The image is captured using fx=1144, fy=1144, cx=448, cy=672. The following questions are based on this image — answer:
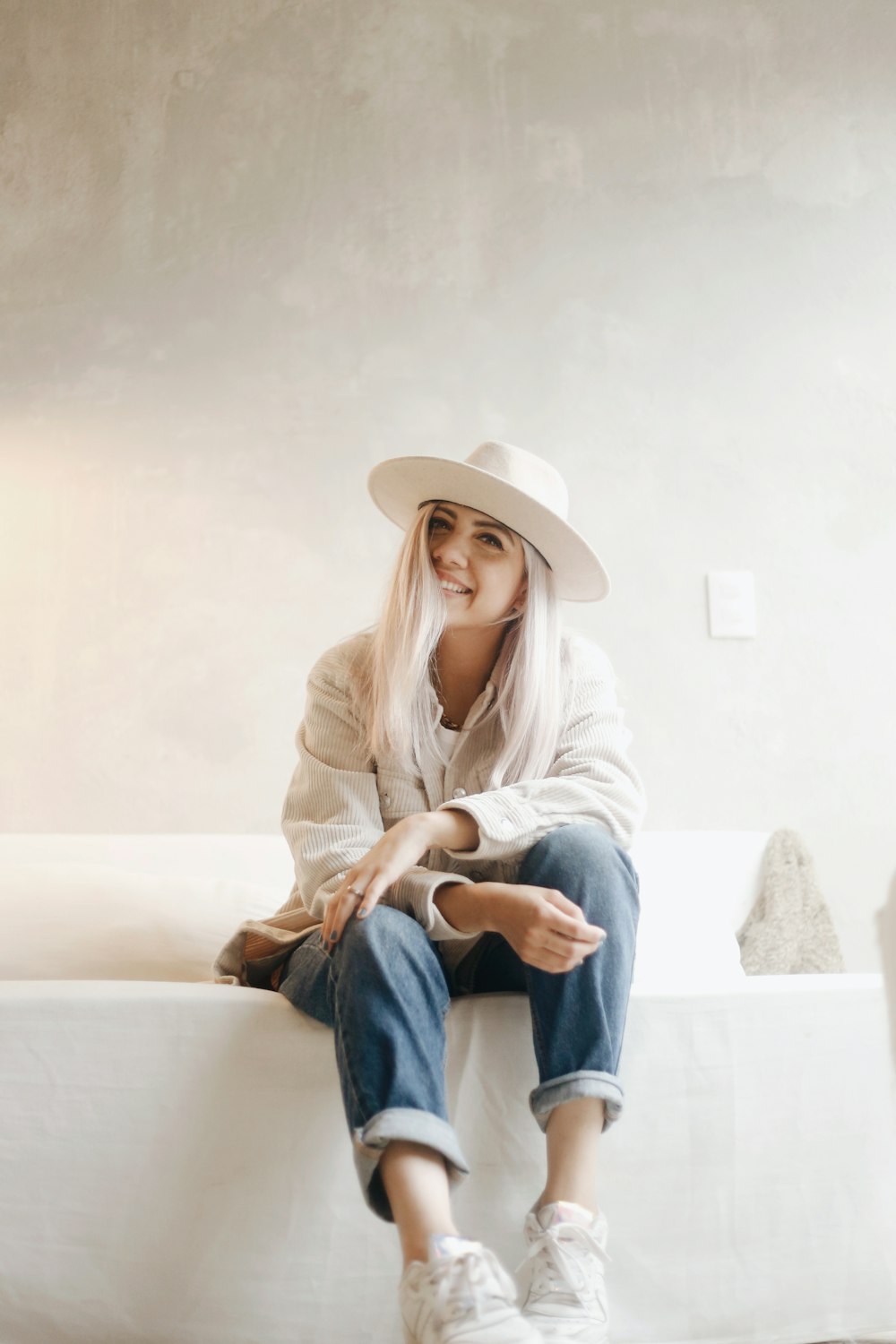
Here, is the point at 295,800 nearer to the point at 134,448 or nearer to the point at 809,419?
the point at 134,448

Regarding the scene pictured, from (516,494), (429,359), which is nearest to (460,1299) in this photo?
(516,494)

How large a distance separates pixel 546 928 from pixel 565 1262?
0.90ft

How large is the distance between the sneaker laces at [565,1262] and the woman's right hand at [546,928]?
221 millimetres

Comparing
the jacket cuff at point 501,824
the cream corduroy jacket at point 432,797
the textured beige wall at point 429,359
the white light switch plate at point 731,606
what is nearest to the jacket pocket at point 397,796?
the cream corduroy jacket at point 432,797

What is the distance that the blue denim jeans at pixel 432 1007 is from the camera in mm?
968

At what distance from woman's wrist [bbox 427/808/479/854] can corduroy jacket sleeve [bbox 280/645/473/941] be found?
1.3 inches

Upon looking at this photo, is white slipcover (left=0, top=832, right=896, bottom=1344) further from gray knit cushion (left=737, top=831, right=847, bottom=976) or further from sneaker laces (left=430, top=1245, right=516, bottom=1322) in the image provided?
gray knit cushion (left=737, top=831, right=847, bottom=976)

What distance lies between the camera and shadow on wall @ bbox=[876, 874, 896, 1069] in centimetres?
214

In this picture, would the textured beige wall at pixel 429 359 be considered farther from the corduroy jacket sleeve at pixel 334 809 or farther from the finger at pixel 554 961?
the finger at pixel 554 961

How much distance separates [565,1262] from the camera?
0.96m

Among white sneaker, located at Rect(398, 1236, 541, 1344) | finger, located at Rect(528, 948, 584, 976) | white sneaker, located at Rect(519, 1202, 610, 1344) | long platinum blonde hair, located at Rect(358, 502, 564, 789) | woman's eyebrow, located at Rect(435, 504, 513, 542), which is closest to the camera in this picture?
white sneaker, located at Rect(398, 1236, 541, 1344)

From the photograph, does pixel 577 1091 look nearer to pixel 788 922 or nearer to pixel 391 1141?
pixel 391 1141

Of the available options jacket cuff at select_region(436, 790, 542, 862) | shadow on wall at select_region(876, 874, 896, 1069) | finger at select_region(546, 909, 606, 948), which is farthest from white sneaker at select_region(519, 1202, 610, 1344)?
shadow on wall at select_region(876, 874, 896, 1069)

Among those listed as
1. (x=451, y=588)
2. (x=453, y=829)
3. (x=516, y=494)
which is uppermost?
(x=516, y=494)
